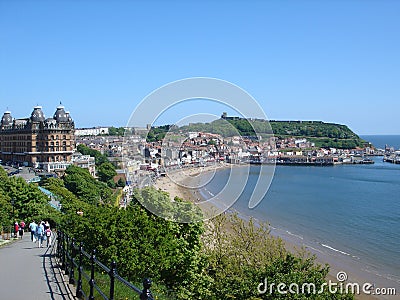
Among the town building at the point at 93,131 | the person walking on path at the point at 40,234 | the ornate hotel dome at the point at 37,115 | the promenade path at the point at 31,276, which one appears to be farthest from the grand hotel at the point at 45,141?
the town building at the point at 93,131

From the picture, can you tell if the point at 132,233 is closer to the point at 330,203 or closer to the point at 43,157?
the point at 330,203

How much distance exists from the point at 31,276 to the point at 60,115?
49988mm

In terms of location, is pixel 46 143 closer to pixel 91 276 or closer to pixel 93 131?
pixel 91 276

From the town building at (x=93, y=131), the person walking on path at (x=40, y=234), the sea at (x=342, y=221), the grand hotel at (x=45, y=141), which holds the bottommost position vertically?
the sea at (x=342, y=221)

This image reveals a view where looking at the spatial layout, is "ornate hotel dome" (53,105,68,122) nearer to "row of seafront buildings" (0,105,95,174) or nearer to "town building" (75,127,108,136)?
"row of seafront buildings" (0,105,95,174)

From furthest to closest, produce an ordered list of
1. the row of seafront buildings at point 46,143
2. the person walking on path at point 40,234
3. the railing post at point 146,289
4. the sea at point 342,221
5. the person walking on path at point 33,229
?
1. the row of seafront buildings at point 46,143
2. the sea at point 342,221
3. the person walking on path at point 33,229
4. the person walking on path at point 40,234
5. the railing post at point 146,289

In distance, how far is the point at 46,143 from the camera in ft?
170

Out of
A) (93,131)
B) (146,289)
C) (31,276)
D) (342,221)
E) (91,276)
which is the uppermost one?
(93,131)

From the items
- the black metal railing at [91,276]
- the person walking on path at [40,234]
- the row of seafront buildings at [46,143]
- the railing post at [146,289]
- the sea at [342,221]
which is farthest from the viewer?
the row of seafront buildings at [46,143]

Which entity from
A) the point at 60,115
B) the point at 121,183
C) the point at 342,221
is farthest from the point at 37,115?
the point at 342,221

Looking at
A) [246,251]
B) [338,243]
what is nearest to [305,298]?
[246,251]

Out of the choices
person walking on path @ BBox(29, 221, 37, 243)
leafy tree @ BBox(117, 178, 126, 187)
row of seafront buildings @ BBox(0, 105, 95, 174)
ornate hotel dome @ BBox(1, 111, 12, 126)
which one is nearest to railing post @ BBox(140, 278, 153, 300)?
person walking on path @ BBox(29, 221, 37, 243)

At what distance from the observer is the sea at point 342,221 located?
71.7 feet

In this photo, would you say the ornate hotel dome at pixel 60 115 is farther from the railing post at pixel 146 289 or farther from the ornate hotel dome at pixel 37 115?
the railing post at pixel 146 289
